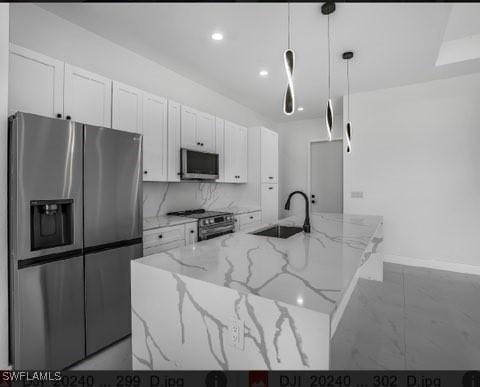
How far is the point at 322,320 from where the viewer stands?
34.0 inches

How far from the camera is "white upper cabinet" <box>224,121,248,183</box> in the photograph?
4219 millimetres

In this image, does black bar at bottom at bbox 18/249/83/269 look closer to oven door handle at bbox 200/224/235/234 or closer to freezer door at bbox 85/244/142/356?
freezer door at bbox 85/244/142/356

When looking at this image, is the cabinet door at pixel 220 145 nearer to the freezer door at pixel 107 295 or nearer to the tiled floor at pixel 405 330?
the freezer door at pixel 107 295

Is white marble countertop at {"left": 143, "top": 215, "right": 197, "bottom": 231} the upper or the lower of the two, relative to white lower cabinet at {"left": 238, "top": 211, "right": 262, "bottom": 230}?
upper

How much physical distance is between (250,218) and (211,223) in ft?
3.84

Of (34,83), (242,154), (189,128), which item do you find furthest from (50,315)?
(242,154)

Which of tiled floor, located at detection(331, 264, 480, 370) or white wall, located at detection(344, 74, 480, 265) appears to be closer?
tiled floor, located at detection(331, 264, 480, 370)

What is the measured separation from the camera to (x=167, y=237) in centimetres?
271

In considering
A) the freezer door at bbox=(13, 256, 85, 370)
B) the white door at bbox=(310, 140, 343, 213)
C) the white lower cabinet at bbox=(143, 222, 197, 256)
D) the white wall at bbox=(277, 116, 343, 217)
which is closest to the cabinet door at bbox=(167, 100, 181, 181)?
the white lower cabinet at bbox=(143, 222, 197, 256)

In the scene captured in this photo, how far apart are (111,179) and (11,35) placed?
4.83ft

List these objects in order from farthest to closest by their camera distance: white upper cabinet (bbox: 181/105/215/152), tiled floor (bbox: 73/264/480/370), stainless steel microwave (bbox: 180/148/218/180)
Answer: white upper cabinet (bbox: 181/105/215/152), stainless steel microwave (bbox: 180/148/218/180), tiled floor (bbox: 73/264/480/370)

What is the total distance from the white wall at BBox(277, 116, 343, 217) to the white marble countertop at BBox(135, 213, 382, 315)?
4.09 meters

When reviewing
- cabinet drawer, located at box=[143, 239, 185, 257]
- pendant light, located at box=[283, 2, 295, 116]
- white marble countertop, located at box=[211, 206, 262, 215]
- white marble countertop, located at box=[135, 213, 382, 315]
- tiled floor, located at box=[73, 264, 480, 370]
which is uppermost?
pendant light, located at box=[283, 2, 295, 116]

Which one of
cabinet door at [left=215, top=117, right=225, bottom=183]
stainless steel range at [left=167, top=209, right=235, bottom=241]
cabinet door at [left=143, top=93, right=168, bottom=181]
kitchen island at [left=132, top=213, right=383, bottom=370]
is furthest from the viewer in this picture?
cabinet door at [left=215, top=117, right=225, bottom=183]
